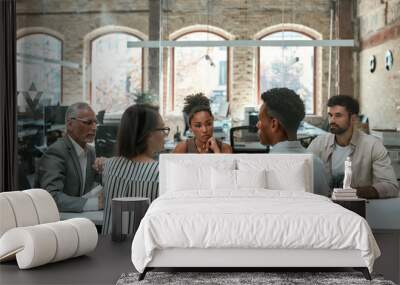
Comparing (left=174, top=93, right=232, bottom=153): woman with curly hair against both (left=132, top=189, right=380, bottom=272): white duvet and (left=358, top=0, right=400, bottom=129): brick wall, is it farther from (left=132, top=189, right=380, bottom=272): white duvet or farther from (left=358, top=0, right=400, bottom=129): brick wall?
(left=132, top=189, right=380, bottom=272): white duvet

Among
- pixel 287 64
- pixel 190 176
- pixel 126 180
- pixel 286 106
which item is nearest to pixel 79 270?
pixel 190 176

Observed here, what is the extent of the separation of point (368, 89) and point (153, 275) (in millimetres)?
3534

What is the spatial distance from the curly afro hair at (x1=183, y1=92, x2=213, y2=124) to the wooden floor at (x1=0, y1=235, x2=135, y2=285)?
194 centimetres

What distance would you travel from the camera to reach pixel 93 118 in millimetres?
8766

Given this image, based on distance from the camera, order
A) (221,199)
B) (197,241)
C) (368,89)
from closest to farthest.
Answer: (197,241) → (221,199) → (368,89)

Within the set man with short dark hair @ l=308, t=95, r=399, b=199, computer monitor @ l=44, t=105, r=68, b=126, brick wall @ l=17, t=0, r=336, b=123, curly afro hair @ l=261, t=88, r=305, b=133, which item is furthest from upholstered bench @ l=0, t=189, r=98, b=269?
man with short dark hair @ l=308, t=95, r=399, b=199

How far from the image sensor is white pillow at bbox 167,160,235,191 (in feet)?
25.8

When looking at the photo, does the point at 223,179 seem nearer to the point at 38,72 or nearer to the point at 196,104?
the point at 196,104

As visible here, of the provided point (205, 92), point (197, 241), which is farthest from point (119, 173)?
point (197, 241)

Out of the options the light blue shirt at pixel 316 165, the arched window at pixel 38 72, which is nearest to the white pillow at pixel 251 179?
the light blue shirt at pixel 316 165

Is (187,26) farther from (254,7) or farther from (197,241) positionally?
(197,241)

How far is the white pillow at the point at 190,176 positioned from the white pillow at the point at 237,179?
6cm

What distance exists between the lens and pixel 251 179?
7.80 metres

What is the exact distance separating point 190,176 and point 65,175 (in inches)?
70.5
